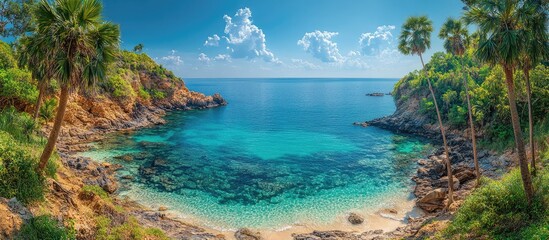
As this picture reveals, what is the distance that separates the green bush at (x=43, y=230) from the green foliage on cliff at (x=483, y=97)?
916 inches

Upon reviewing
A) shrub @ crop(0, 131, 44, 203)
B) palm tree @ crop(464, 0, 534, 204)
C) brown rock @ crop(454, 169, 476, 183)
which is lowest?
brown rock @ crop(454, 169, 476, 183)

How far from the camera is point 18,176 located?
47.1 feet

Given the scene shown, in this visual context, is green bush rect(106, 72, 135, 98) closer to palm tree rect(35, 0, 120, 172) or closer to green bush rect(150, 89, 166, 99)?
green bush rect(150, 89, 166, 99)

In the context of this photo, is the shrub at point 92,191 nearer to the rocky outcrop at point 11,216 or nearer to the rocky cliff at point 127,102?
the rocky outcrop at point 11,216

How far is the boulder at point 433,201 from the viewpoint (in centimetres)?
2675

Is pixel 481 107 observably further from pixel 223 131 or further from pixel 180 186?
pixel 223 131

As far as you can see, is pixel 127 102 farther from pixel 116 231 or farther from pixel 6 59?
pixel 116 231

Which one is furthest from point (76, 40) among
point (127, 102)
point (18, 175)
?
point (127, 102)

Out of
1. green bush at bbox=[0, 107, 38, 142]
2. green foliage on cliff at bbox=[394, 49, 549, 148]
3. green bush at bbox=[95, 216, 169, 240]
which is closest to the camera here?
green bush at bbox=[95, 216, 169, 240]

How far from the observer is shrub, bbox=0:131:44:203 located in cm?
1377

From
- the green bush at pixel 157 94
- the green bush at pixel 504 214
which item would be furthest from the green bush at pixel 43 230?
the green bush at pixel 157 94

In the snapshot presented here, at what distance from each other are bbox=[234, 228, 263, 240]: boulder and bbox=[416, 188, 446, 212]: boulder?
49.9 ft

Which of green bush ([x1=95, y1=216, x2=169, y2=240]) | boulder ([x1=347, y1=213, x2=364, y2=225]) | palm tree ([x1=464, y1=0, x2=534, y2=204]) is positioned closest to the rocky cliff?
green bush ([x1=95, y1=216, x2=169, y2=240])

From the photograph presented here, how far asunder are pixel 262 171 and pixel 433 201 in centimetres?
1930
